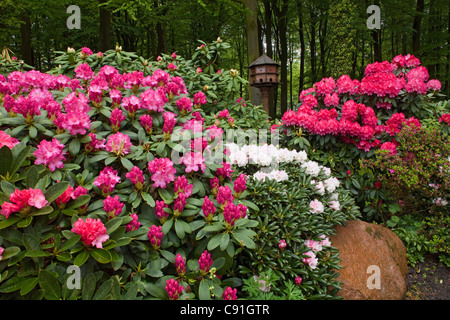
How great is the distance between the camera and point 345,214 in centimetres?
268

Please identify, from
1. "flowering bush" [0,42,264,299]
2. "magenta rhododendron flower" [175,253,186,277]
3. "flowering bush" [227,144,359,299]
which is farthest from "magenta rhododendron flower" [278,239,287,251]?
"magenta rhododendron flower" [175,253,186,277]

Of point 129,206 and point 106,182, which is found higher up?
point 106,182

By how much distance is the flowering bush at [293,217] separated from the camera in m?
2.00

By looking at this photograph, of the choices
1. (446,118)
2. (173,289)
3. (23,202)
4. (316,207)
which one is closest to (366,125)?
(446,118)

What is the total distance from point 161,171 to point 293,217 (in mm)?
1158

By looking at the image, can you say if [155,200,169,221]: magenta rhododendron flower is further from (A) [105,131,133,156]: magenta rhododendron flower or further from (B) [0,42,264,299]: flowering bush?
(A) [105,131,133,156]: magenta rhododendron flower

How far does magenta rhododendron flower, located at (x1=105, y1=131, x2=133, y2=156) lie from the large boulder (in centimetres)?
188

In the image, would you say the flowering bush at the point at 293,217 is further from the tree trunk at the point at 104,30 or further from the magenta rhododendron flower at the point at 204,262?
the tree trunk at the point at 104,30

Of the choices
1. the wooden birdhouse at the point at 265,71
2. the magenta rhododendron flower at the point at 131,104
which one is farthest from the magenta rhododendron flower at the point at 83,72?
the wooden birdhouse at the point at 265,71

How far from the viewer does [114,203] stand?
4.71 ft

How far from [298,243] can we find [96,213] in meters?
1.45

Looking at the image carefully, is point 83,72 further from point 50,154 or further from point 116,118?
point 50,154
